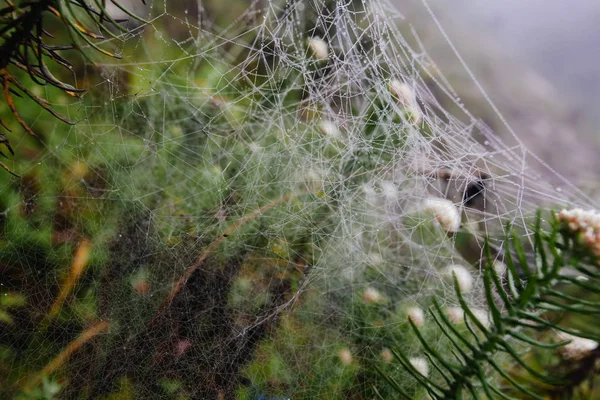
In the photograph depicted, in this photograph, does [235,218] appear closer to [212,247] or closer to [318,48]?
[212,247]

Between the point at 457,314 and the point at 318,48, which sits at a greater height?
the point at 318,48

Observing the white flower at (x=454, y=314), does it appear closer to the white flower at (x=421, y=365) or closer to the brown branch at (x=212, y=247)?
the white flower at (x=421, y=365)

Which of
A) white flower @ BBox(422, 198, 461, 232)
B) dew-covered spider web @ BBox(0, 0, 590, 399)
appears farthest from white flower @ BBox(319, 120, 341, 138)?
white flower @ BBox(422, 198, 461, 232)

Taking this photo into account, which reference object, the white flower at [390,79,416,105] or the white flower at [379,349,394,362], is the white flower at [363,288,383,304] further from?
the white flower at [390,79,416,105]

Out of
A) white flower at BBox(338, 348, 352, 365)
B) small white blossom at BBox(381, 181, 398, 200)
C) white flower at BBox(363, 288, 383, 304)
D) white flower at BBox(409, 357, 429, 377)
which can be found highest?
small white blossom at BBox(381, 181, 398, 200)

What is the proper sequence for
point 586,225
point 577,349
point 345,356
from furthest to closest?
point 345,356 → point 577,349 → point 586,225

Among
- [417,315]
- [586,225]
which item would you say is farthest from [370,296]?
[586,225]

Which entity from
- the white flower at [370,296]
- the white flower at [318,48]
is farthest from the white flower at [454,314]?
the white flower at [318,48]

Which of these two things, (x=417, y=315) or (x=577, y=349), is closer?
(x=577, y=349)
